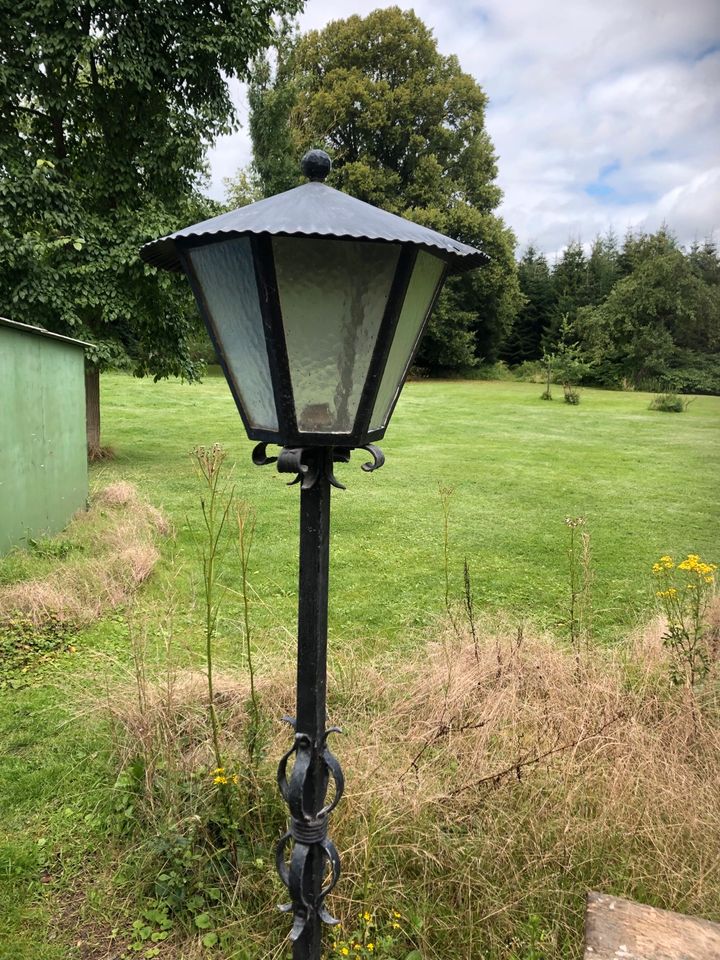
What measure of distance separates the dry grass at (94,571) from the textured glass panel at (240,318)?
11.2 feet

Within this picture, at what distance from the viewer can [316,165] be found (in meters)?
1.39

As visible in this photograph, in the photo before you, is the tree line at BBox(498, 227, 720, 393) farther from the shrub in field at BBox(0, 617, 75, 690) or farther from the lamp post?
the lamp post

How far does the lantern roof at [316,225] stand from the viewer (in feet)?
3.59

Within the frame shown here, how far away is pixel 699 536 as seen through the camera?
7.13 m

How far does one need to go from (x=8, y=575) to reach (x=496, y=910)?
4.15 meters

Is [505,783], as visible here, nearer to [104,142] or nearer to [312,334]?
[312,334]

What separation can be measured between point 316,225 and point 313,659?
3.08 ft

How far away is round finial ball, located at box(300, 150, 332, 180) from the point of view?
1.39 m

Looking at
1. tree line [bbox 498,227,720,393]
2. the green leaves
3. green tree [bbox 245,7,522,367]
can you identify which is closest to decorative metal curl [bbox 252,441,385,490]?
the green leaves

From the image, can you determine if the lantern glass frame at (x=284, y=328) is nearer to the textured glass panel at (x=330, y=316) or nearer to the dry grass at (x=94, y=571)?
the textured glass panel at (x=330, y=316)

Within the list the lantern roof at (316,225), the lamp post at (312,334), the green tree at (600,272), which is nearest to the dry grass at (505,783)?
the lamp post at (312,334)

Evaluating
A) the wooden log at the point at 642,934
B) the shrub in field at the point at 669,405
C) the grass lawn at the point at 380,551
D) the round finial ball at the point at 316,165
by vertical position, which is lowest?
the grass lawn at the point at 380,551

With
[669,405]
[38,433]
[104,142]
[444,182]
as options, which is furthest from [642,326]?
[38,433]

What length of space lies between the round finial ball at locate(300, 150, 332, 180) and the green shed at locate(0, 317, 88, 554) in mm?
4644
